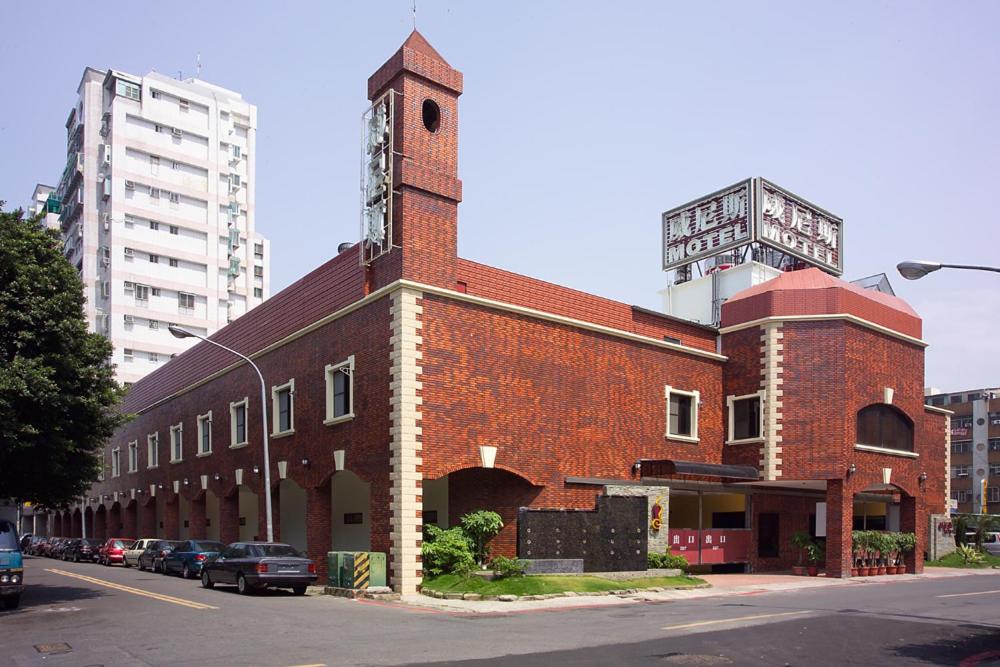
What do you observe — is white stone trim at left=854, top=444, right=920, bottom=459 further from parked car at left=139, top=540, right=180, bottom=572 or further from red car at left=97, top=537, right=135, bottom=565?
red car at left=97, top=537, right=135, bottom=565

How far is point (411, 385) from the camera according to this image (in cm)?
2575

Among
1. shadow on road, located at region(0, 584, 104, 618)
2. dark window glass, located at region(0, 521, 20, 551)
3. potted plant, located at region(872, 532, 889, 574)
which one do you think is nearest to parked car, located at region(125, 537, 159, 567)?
shadow on road, located at region(0, 584, 104, 618)

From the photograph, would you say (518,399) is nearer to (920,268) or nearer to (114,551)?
(920,268)

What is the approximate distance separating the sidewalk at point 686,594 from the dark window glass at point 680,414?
5459mm

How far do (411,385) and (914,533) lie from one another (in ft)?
75.5

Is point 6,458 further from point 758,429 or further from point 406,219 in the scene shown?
point 758,429

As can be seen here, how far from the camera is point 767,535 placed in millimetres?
35500

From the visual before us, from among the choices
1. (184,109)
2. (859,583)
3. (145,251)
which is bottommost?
(859,583)

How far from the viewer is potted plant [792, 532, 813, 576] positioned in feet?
111

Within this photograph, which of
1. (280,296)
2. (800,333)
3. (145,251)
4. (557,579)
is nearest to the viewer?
(557,579)

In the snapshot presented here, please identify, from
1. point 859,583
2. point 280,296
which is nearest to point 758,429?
point 859,583

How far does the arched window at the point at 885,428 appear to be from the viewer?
3422cm

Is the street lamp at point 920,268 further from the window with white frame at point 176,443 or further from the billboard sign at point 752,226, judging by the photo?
the window with white frame at point 176,443

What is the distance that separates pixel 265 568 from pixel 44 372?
7874mm
